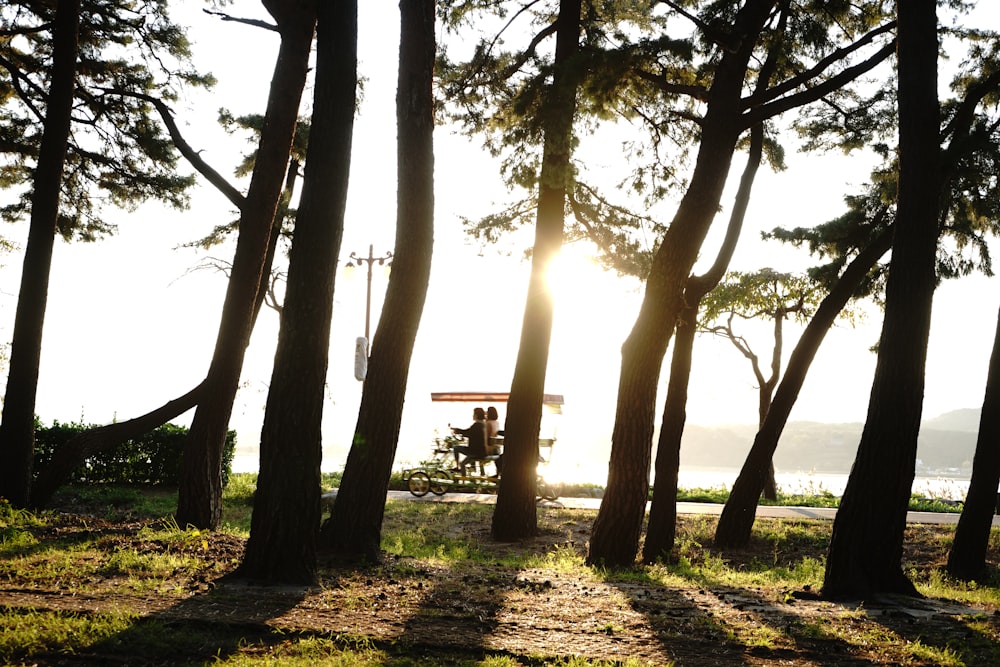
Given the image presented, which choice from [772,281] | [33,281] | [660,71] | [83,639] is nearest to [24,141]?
[33,281]

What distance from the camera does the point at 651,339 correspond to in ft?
31.0

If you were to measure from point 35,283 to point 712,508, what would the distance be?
42.9 feet

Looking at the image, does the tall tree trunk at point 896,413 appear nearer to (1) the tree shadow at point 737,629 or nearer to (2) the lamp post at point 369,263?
(1) the tree shadow at point 737,629

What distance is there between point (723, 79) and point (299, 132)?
793 cm

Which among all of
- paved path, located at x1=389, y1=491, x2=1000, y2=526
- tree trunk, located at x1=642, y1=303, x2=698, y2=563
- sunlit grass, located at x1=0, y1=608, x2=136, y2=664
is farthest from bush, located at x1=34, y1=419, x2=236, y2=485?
sunlit grass, located at x1=0, y1=608, x2=136, y2=664

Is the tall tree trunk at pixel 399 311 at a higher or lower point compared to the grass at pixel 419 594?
higher

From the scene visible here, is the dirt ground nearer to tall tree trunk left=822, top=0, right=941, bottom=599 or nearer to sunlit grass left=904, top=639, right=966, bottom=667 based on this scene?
sunlit grass left=904, top=639, right=966, bottom=667

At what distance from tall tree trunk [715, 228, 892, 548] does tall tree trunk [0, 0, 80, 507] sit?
10343 mm

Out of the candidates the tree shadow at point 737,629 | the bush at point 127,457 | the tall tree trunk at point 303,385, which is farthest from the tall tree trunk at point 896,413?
the bush at point 127,457

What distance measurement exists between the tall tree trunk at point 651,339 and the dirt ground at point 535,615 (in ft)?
6.67

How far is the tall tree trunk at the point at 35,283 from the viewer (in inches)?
432

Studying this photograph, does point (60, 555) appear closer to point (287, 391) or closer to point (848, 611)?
point (287, 391)

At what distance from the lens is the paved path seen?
1554 centimetres

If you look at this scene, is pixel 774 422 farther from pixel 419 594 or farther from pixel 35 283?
pixel 35 283
